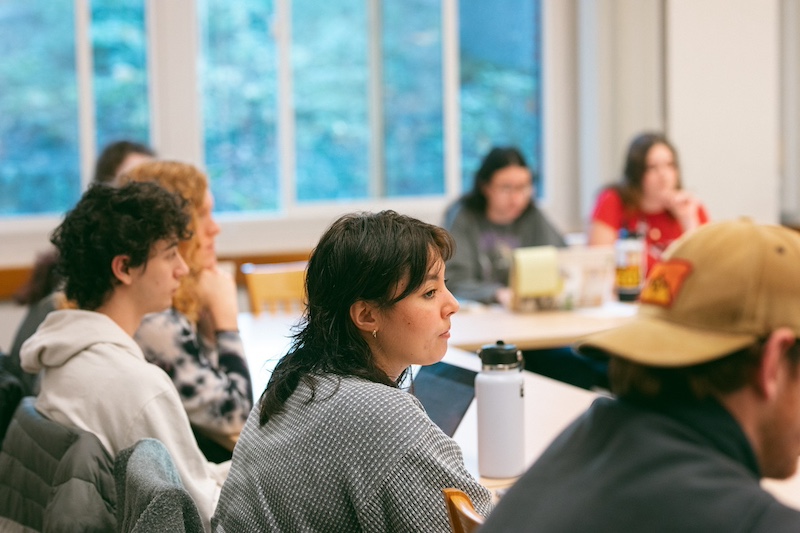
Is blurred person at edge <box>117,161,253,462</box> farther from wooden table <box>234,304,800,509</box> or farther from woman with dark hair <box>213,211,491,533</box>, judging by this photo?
woman with dark hair <box>213,211,491,533</box>

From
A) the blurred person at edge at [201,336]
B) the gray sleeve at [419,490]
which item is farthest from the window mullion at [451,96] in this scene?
the gray sleeve at [419,490]

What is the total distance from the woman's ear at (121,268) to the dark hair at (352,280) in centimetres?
60

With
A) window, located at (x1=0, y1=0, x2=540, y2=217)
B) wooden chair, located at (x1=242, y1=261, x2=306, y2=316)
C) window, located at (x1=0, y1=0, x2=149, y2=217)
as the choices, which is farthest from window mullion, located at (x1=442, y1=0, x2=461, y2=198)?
wooden chair, located at (x1=242, y1=261, x2=306, y2=316)

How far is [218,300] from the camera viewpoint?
99.9 inches

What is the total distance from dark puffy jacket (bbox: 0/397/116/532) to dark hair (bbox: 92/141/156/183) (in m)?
2.05

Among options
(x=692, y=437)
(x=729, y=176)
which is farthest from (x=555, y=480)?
(x=729, y=176)

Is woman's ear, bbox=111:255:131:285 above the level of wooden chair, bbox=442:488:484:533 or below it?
above

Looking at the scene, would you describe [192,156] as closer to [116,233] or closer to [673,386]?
[116,233]

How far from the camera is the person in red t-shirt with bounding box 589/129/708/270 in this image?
445 cm

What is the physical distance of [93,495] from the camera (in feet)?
5.05

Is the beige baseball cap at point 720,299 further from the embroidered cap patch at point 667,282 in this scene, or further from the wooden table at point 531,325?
the wooden table at point 531,325

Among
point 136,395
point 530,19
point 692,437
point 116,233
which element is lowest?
point 136,395

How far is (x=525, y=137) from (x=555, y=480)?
491 centimetres

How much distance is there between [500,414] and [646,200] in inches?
114
